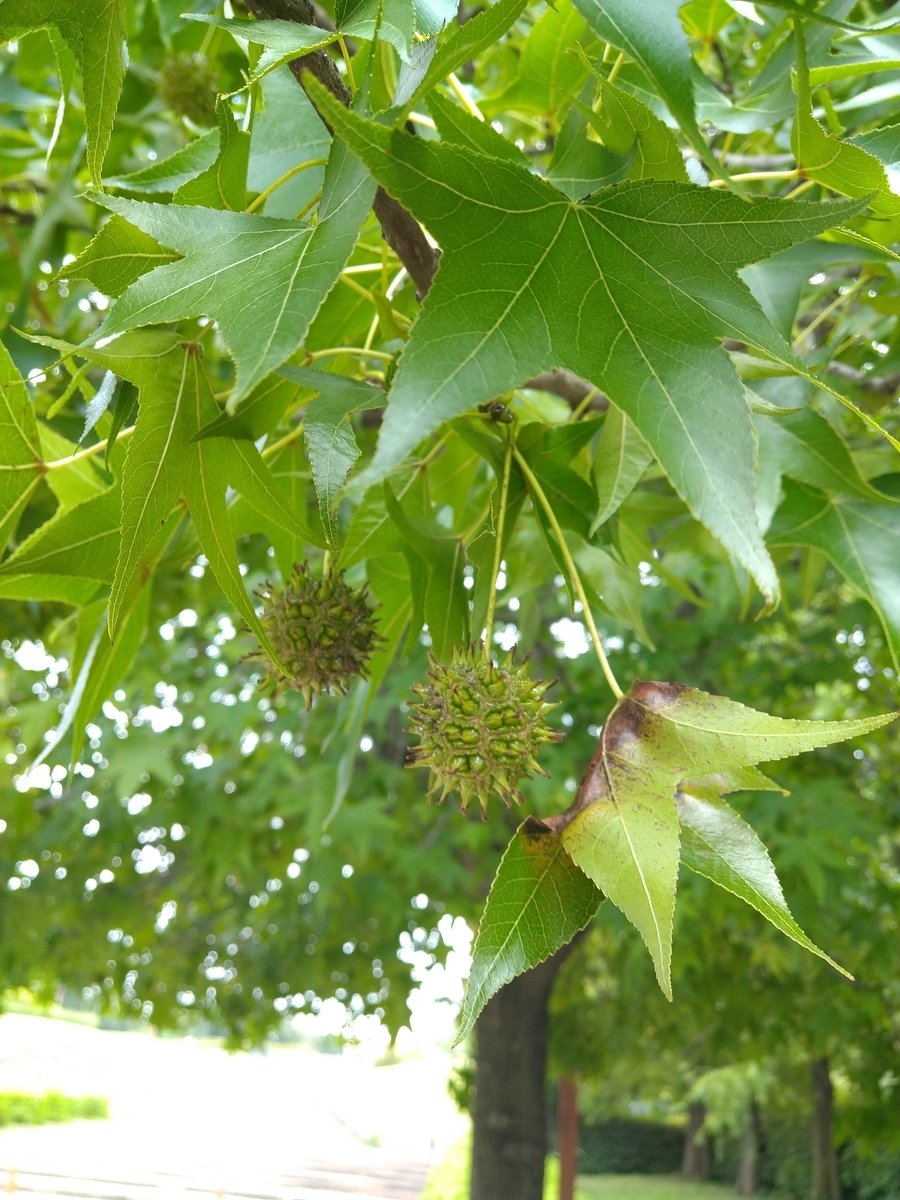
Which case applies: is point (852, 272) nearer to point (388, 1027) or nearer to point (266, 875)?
point (266, 875)

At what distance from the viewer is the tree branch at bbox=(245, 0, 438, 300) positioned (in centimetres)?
76

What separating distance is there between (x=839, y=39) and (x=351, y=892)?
354cm

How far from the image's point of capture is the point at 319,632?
107 centimetres

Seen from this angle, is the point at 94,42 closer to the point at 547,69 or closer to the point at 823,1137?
the point at 547,69

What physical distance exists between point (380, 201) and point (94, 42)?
0.80 feet

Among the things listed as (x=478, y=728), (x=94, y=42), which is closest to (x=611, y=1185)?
(x=478, y=728)

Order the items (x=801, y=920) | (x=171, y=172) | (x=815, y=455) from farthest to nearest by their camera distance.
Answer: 1. (x=801, y=920)
2. (x=815, y=455)
3. (x=171, y=172)

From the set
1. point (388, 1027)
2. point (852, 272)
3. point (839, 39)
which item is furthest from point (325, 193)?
point (388, 1027)

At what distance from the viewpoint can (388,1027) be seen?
4.84 metres

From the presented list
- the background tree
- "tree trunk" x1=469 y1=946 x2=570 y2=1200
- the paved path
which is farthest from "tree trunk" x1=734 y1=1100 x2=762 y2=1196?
the background tree

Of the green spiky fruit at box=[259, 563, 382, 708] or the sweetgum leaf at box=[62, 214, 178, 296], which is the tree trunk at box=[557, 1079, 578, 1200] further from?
the sweetgum leaf at box=[62, 214, 178, 296]

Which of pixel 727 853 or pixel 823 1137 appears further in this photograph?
pixel 823 1137

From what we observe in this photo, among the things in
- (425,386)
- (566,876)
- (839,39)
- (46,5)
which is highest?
(839,39)

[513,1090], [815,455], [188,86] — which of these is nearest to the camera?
[815,455]
